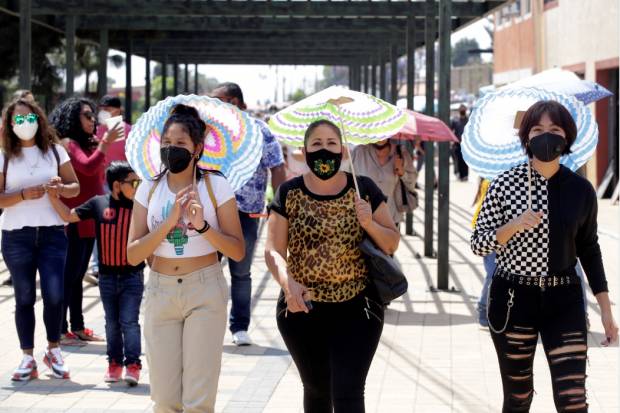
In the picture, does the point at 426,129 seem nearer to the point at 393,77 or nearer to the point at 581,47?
the point at 393,77

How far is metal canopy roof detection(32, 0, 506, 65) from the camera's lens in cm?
1443

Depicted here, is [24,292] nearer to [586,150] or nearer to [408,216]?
[586,150]

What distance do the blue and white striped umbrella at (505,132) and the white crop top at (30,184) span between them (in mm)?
2933

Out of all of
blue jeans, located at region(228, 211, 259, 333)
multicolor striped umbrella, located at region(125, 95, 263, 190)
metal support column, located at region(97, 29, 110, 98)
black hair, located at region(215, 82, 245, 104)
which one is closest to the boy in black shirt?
black hair, located at region(215, 82, 245, 104)

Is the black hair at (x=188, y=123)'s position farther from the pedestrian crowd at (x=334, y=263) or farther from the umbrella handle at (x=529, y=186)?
the umbrella handle at (x=529, y=186)

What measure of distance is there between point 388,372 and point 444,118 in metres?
4.56

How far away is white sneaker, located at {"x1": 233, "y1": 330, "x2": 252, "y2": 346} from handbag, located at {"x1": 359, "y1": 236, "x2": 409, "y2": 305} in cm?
401

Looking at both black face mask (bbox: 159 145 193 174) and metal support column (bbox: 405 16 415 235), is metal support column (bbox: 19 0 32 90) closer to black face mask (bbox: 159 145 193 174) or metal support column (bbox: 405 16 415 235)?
metal support column (bbox: 405 16 415 235)

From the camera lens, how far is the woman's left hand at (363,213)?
5.40 metres

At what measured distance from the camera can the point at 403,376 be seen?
8273 millimetres

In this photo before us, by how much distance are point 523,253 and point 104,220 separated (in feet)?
11.1

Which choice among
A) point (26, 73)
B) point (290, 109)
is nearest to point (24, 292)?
point (290, 109)

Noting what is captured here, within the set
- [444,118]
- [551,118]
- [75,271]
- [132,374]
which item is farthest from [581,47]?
[551,118]

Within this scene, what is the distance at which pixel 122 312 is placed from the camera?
789cm
